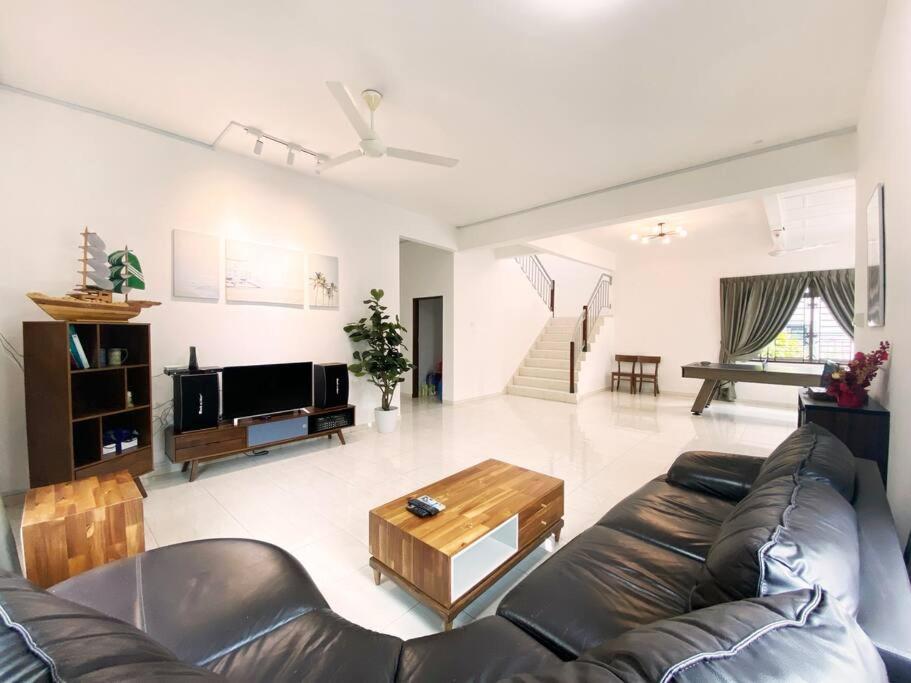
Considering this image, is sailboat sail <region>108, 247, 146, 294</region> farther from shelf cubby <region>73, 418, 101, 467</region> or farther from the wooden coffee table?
the wooden coffee table

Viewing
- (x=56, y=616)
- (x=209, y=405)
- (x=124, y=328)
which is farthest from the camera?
(x=209, y=405)

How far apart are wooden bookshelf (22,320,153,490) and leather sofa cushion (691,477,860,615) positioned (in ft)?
12.2

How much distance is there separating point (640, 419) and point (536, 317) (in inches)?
138

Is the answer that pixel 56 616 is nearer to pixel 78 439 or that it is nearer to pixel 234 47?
pixel 234 47

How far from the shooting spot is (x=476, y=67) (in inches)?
102

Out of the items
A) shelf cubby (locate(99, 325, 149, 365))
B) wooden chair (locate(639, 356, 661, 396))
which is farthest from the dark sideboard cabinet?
wooden chair (locate(639, 356, 661, 396))

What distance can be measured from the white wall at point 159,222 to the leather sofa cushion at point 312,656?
3.20 meters

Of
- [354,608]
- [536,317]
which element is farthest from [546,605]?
[536,317]

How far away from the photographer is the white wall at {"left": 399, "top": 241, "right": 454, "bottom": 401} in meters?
6.64

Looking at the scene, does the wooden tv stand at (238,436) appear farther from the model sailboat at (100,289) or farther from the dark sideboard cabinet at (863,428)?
the dark sideboard cabinet at (863,428)

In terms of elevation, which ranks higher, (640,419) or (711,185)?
(711,185)

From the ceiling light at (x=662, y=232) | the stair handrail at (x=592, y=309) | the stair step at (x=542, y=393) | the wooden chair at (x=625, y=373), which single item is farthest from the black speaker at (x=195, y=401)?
the wooden chair at (x=625, y=373)

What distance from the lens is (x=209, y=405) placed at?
3.37 m

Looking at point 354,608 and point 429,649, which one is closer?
point 429,649
